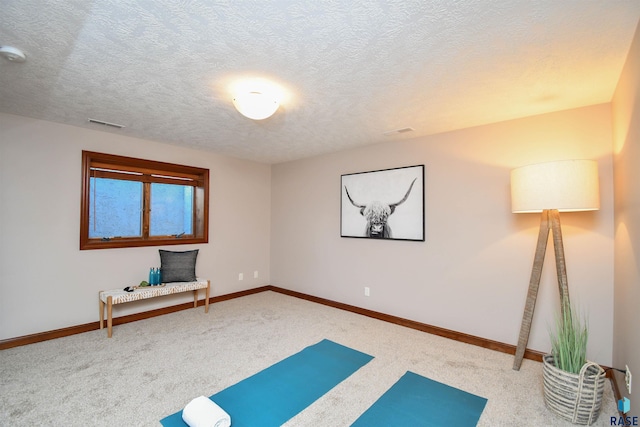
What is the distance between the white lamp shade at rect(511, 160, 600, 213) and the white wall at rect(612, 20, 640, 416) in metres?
0.17

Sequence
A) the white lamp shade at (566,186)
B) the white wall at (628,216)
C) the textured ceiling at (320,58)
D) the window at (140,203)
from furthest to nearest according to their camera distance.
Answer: the window at (140,203) → the white lamp shade at (566,186) → the white wall at (628,216) → the textured ceiling at (320,58)

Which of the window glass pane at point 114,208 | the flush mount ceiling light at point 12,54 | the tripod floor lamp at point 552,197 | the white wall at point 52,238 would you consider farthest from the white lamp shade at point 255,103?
the window glass pane at point 114,208

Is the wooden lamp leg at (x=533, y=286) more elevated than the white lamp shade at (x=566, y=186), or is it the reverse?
the white lamp shade at (x=566, y=186)

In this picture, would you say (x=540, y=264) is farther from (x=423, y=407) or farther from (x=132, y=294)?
(x=132, y=294)

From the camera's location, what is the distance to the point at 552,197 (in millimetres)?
2215

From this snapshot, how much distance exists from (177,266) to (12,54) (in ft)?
9.02

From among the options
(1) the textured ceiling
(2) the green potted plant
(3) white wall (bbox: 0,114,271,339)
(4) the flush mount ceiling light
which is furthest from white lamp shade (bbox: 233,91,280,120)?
(2) the green potted plant

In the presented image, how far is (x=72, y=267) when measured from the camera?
3314 millimetres

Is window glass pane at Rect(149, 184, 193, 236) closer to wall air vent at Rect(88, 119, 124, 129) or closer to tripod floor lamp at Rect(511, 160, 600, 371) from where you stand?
wall air vent at Rect(88, 119, 124, 129)

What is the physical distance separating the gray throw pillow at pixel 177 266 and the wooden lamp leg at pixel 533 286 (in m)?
3.88

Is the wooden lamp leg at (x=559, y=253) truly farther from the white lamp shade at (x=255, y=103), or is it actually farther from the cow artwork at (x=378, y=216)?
the white lamp shade at (x=255, y=103)

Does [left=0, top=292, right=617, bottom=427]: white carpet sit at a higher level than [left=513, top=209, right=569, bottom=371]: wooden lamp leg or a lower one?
lower

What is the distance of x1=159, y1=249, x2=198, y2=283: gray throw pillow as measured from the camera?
390 centimetres

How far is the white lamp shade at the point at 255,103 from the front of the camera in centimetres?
231
